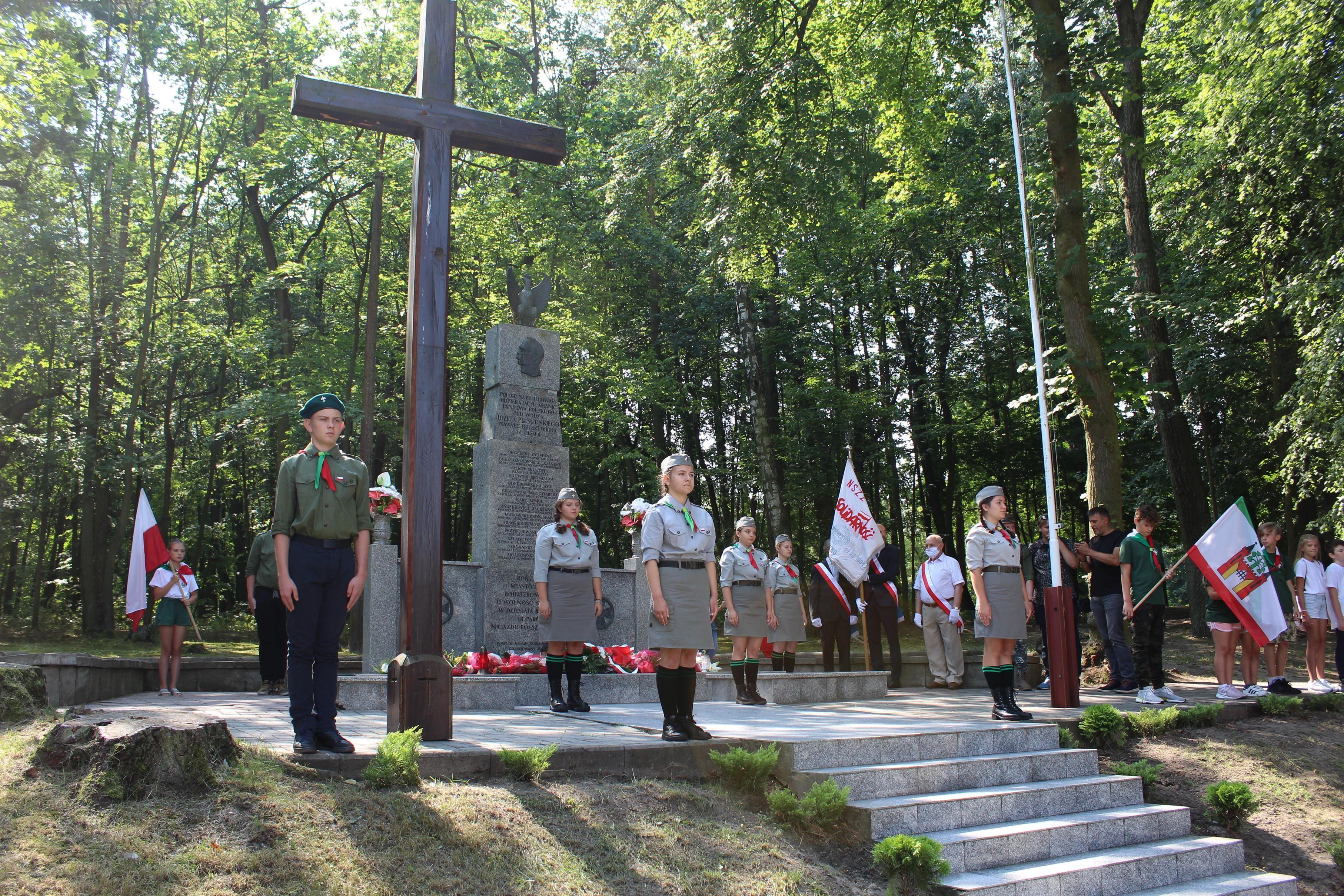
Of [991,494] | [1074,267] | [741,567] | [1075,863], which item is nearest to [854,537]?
[741,567]

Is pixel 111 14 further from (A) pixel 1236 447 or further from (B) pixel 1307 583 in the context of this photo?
(A) pixel 1236 447

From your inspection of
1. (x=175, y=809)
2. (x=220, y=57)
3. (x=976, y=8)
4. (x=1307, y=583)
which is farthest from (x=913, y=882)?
(x=220, y=57)

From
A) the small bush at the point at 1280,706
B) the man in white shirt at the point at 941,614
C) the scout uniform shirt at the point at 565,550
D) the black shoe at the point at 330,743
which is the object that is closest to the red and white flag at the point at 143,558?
the scout uniform shirt at the point at 565,550

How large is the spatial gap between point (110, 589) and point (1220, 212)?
24.0 m

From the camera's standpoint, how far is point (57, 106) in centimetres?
1703

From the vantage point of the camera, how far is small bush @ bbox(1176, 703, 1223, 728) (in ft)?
27.3

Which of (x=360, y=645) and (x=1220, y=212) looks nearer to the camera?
(x=1220, y=212)

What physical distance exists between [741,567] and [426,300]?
17.2ft

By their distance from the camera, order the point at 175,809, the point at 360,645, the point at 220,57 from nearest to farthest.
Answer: the point at 175,809, the point at 360,645, the point at 220,57

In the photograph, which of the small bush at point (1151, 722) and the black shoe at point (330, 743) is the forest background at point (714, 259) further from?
the black shoe at point (330, 743)

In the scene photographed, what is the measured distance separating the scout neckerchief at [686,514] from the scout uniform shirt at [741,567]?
11.8 feet

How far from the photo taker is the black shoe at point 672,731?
5773mm

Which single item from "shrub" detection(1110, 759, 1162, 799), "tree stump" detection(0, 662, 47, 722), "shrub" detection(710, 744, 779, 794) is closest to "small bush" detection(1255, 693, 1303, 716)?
"shrub" detection(1110, 759, 1162, 799)

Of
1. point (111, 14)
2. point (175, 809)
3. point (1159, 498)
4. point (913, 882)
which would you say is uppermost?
point (111, 14)
